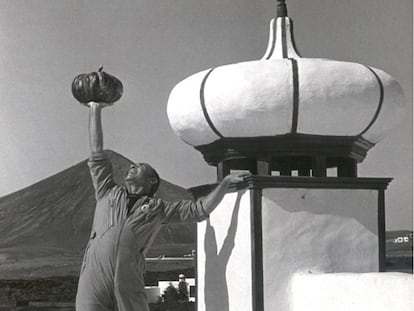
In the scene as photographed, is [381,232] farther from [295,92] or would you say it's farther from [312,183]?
[295,92]

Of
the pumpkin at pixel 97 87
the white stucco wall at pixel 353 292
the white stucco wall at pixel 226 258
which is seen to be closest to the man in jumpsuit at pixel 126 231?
the white stucco wall at pixel 226 258

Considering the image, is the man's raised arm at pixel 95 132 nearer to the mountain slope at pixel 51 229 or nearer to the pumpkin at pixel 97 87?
the pumpkin at pixel 97 87

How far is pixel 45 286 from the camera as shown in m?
42.3

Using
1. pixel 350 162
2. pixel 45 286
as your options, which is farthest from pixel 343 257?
pixel 45 286

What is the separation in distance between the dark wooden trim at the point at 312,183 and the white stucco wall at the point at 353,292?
0.48m

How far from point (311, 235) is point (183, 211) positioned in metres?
0.68

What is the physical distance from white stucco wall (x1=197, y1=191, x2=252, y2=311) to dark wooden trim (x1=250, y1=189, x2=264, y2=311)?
4 cm

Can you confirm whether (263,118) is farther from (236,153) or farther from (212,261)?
(212,261)

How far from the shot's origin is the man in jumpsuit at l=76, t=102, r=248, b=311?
168 inches

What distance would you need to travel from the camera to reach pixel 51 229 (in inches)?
2438

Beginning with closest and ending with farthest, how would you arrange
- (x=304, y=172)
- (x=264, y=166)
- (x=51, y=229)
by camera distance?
(x=264, y=166) → (x=304, y=172) → (x=51, y=229)

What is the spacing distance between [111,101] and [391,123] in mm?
1545

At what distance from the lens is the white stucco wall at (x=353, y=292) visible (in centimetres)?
367

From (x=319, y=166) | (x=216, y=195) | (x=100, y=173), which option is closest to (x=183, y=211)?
(x=216, y=195)
